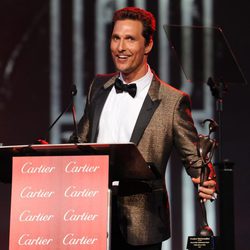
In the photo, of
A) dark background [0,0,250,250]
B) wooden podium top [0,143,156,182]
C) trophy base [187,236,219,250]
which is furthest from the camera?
dark background [0,0,250,250]

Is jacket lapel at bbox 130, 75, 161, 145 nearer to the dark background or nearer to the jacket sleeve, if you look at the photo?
the jacket sleeve

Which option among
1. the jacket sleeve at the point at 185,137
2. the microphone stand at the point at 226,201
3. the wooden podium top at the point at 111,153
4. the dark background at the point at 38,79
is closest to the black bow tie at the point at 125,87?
the jacket sleeve at the point at 185,137

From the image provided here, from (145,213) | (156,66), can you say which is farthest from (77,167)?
(156,66)

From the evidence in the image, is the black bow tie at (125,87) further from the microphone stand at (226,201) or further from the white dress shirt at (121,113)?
the microphone stand at (226,201)

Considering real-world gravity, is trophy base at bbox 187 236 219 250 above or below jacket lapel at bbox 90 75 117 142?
below

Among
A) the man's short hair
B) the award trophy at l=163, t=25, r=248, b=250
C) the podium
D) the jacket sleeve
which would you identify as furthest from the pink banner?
the award trophy at l=163, t=25, r=248, b=250

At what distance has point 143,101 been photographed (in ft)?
10.1

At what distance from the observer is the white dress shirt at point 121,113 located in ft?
9.91

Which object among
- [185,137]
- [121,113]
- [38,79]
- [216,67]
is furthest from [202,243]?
[38,79]

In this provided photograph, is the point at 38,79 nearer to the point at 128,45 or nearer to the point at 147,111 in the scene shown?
the point at 128,45

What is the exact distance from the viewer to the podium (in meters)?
2.49

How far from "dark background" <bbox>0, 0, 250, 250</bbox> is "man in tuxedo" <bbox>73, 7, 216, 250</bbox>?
1600 millimetres

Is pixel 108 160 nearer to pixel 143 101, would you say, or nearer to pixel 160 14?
pixel 143 101

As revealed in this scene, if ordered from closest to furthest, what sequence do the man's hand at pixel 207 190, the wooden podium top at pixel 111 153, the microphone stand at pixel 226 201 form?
the wooden podium top at pixel 111 153
the man's hand at pixel 207 190
the microphone stand at pixel 226 201
